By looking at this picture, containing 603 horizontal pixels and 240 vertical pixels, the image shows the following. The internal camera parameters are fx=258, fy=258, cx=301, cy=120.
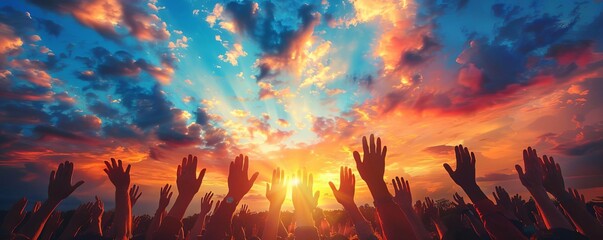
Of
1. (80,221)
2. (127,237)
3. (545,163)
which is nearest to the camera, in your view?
(545,163)

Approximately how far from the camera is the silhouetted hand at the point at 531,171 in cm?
555

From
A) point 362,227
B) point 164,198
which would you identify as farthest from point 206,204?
point 362,227

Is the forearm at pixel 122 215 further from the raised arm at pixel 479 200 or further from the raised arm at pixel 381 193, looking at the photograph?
the raised arm at pixel 479 200

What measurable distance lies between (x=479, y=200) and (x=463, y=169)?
0.66 meters

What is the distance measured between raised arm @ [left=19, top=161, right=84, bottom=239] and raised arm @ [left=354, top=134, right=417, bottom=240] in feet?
23.9

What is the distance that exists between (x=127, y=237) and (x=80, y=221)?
2.49m

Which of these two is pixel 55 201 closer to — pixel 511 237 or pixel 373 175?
pixel 373 175

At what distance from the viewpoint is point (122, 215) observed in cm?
627

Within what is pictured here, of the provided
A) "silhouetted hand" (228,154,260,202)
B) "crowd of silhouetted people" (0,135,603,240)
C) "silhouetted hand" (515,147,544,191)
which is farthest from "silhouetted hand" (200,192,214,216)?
"silhouetted hand" (515,147,544,191)

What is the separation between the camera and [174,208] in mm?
5723

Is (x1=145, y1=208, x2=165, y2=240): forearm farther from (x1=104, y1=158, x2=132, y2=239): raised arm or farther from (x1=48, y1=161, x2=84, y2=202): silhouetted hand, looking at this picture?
(x1=48, y1=161, x2=84, y2=202): silhouetted hand

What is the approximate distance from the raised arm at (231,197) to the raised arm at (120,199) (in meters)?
2.85

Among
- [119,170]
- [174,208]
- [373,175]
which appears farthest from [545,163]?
[119,170]

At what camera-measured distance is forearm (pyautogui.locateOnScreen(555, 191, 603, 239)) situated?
414 cm
